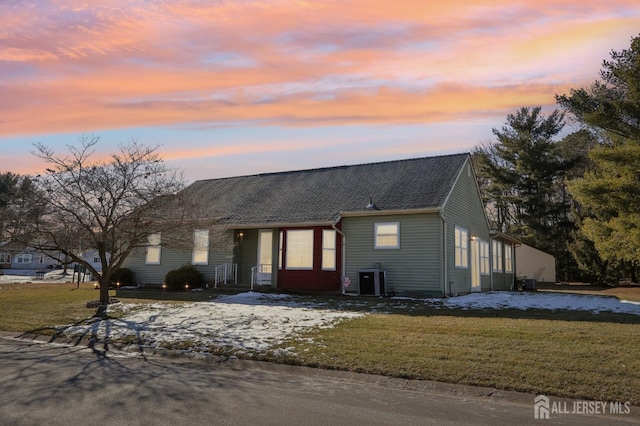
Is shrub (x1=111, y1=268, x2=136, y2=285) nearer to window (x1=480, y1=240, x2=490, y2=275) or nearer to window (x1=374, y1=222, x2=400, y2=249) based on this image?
window (x1=374, y1=222, x2=400, y2=249)

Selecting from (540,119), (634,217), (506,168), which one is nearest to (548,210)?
(506,168)

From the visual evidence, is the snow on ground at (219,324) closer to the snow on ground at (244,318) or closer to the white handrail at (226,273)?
the snow on ground at (244,318)

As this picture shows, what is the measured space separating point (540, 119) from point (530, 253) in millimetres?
13041

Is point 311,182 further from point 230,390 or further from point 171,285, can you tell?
point 230,390

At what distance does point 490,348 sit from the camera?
838 cm

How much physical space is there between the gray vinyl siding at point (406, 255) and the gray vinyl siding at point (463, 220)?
2.33 ft

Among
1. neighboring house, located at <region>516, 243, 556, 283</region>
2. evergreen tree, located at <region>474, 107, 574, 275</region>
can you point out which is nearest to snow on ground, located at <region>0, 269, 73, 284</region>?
neighboring house, located at <region>516, 243, 556, 283</region>

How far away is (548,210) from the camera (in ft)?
139

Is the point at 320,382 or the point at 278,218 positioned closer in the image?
the point at 320,382

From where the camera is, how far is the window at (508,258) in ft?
91.6

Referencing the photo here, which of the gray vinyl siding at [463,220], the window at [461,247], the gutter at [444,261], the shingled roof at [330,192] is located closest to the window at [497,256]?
the gray vinyl siding at [463,220]

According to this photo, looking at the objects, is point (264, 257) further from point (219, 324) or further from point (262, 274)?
point (219, 324)

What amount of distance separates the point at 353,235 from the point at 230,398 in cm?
1340

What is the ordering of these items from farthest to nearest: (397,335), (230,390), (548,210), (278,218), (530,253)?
(548,210) → (530,253) → (278,218) → (397,335) → (230,390)
